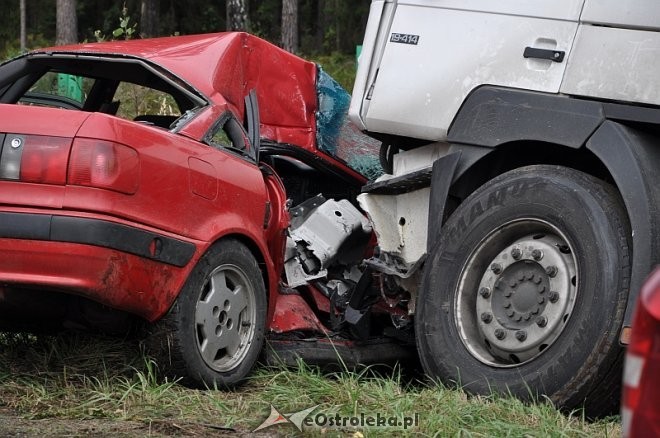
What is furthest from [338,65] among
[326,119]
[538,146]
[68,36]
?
[538,146]

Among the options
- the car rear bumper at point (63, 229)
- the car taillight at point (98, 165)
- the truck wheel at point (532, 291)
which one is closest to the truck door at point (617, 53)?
the truck wheel at point (532, 291)

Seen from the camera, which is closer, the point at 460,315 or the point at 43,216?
the point at 43,216

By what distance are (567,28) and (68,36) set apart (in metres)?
18.4

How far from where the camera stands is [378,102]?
597cm

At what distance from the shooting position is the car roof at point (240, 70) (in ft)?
19.0

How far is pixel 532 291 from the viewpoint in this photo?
510 cm

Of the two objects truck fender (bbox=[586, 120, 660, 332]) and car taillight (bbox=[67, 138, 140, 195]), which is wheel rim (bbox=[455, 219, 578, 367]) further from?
car taillight (bbox=[67, 138, 140, 195])

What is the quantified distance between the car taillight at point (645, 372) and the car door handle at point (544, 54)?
3282 millimetres

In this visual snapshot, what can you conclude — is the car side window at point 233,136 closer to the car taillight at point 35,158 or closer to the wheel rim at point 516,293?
the car taillight at point 35,158

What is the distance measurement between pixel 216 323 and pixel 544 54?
2.09 m

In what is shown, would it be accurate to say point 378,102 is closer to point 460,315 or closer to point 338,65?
point 460,315

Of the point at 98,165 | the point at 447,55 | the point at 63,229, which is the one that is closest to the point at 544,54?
the point at 447,55
